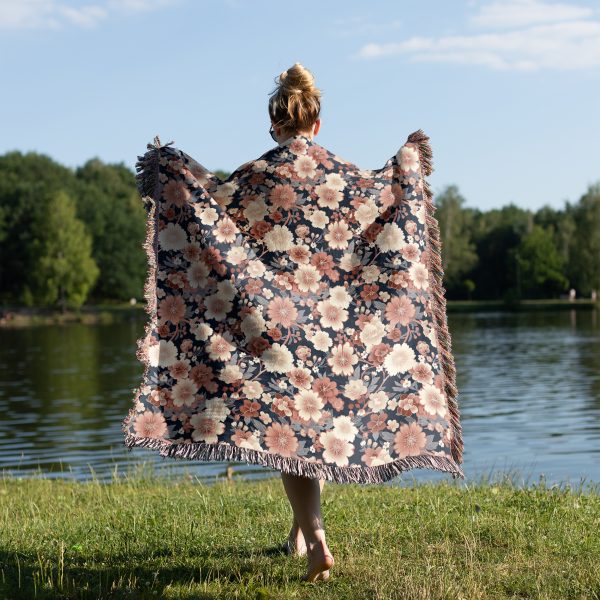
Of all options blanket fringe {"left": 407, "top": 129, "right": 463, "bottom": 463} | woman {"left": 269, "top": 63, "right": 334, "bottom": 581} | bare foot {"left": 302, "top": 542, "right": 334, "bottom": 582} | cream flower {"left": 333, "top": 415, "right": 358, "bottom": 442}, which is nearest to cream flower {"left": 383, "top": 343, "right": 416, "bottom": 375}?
blanket fringe {"left": 407, "top": 129, "right": 463, "bottom": 463}

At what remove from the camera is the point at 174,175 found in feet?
16.9

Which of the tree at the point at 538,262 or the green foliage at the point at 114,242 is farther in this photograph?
the tree at the point at 538,262

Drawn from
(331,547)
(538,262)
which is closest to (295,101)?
(331,547)

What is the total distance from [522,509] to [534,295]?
95.8 meters

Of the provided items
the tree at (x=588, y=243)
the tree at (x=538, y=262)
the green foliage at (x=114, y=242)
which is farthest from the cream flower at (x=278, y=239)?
the tree at (x=538, y=262)

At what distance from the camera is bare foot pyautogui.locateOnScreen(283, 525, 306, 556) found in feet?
17.3

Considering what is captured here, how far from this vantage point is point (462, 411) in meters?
21.0

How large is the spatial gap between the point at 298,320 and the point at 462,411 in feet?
54.3

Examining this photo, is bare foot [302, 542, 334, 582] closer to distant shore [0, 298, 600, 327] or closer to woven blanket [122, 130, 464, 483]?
woven blanket [122, 130, 464, 483]

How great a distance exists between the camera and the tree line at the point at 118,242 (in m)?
73.8

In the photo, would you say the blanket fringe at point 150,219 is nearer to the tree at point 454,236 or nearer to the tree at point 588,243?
the tree at point 588,243

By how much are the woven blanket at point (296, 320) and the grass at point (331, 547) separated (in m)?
0.51

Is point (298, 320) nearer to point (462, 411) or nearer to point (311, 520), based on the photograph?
point (311, 520)

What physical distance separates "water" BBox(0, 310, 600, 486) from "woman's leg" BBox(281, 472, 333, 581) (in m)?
2.71
